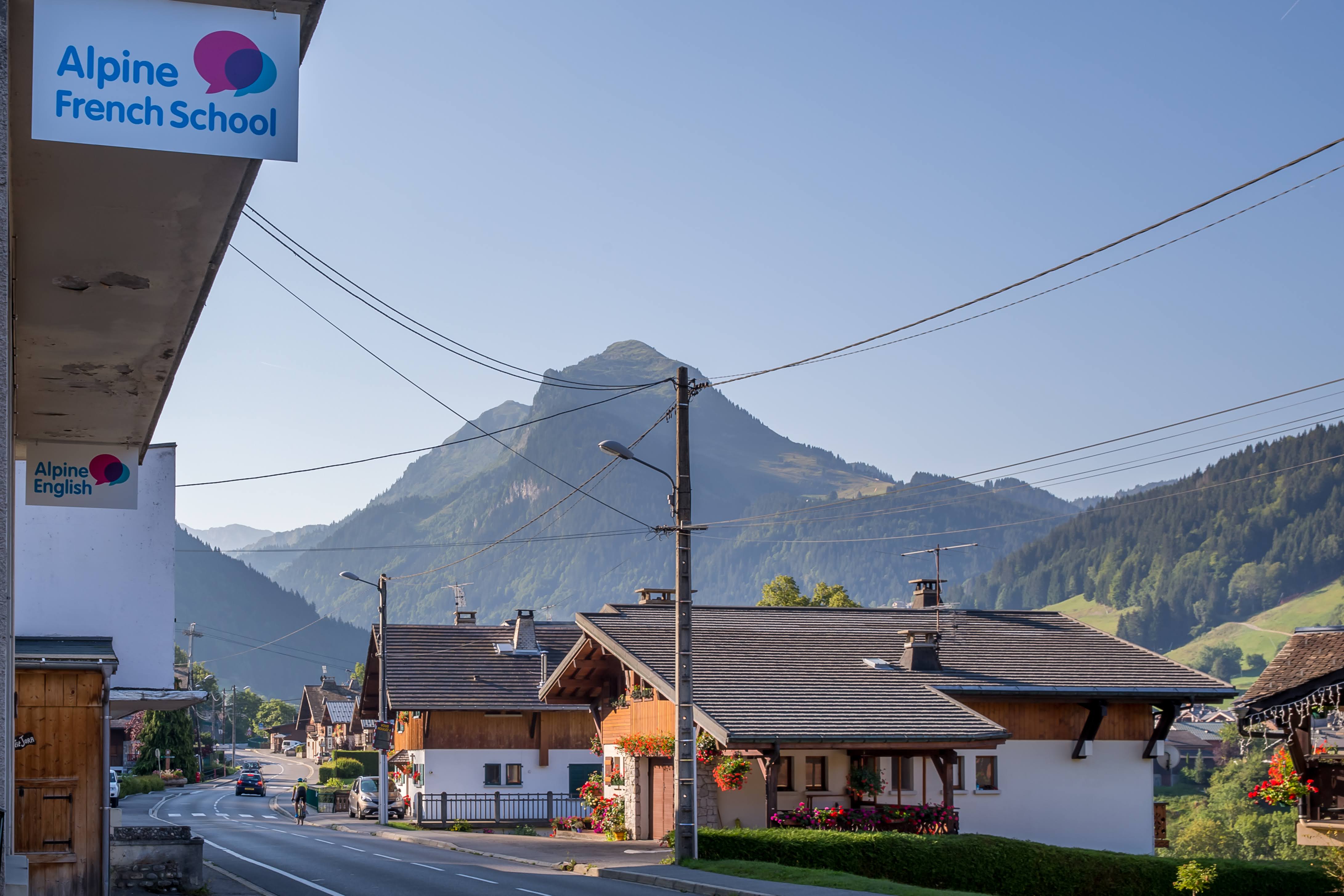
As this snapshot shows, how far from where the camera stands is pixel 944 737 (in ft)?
89.4

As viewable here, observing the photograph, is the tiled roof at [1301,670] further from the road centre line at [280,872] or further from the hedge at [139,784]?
the hedge at [139,784]

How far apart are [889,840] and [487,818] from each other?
74.8ft

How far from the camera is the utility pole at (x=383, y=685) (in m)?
44.4

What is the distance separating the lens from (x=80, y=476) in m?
14.1

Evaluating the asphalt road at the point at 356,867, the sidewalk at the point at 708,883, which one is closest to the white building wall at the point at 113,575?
the asphalt road at the point at 356,867

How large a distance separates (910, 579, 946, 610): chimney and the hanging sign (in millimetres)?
30904

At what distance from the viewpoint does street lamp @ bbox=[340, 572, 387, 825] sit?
1747 inches

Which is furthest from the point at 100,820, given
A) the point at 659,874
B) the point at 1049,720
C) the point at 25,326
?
the point at 1049,720

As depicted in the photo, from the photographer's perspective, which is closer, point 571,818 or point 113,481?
point 113,481

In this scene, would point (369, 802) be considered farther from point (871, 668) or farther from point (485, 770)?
point (871, 668)

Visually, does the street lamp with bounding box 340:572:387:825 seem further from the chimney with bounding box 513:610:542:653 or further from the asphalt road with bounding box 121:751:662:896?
the chimney with bounding box 513:610:542:653

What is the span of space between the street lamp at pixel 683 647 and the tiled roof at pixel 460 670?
19606mm

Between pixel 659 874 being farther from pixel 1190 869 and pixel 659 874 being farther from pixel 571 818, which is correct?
pixel 571 818

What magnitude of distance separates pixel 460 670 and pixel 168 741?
46412 millimetres
